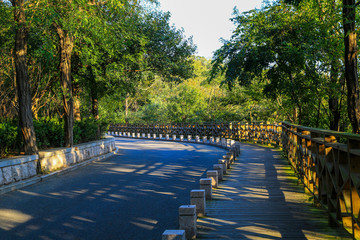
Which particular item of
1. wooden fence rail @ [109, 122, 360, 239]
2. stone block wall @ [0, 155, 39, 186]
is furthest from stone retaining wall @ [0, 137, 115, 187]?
wooden fence rail @ [109, 122, 360, 239]

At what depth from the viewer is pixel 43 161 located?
12.9 metres

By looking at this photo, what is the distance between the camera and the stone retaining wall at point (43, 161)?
10.5 metres

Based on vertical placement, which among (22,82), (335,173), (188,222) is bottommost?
(188,222)

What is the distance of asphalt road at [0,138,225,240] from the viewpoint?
6195mm

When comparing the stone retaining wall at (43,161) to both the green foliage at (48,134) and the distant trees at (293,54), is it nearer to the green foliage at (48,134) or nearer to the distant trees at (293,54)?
the green foliage at (48,134)

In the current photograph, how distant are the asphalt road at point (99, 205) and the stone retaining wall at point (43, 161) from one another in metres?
0.63

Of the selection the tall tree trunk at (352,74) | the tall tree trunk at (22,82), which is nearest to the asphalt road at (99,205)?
the tall tree trunk at (22,82)

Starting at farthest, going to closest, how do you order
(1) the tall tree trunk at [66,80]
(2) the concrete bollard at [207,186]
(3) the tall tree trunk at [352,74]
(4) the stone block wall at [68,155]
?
1. (1) the tall tree trunk at [66,80]
2. (4) the stone block wall at [68,155]
3. (3) the tall tree trunk at [352,74]
4. (2) the concrete bollard at [207,186]

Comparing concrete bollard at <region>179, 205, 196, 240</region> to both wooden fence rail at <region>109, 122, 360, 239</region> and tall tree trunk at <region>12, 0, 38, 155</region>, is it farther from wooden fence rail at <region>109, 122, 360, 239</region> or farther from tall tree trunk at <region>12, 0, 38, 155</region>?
tall tree trunk at <region>12, 0, 38, 155</region>

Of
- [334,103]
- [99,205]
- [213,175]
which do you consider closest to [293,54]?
[334,103]

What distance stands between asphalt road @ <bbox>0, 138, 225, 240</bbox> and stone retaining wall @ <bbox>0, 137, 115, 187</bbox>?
63 centimetres

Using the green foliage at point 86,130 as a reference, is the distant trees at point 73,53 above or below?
above

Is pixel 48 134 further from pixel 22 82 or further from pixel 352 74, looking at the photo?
pixel 352 74

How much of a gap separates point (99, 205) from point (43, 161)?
18.6 ft
